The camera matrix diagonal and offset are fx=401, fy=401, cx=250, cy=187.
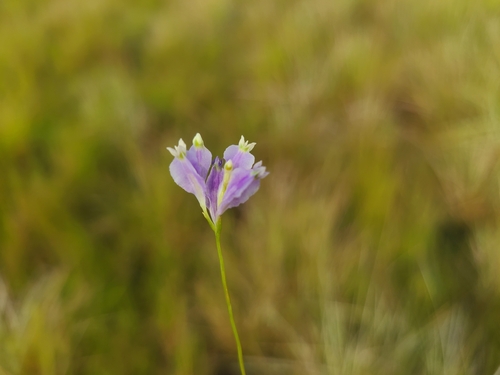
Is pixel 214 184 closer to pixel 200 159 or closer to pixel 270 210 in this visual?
pixel 200 159

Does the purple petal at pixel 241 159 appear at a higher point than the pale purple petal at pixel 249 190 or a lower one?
higher

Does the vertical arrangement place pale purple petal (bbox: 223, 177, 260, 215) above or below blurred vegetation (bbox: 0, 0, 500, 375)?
below

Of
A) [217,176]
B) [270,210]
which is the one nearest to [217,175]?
[217,176]

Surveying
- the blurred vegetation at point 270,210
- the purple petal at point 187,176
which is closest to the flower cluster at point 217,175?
the purple petal at point 187,176

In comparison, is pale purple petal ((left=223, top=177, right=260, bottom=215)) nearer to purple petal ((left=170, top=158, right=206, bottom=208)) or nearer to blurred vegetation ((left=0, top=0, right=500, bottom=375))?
purple petal ((left=170, top=158, right=206, bottom=208))

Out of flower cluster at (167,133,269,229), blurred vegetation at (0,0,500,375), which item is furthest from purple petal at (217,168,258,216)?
blurred vegetation at (0,0,500,375)

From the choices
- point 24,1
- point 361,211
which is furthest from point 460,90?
point 24,1

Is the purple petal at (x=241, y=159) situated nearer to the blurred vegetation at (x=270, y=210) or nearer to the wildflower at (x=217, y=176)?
the wildflower at (x=217, y=176)

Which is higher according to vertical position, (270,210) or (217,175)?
(270,210)
